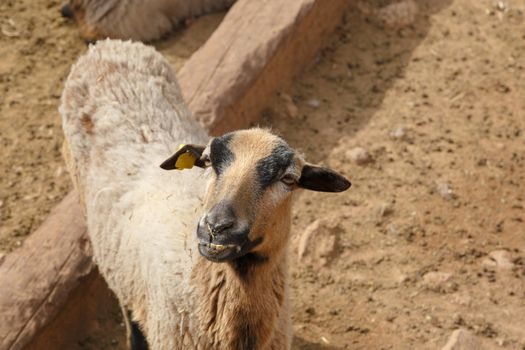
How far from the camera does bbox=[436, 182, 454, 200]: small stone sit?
7.10 meters

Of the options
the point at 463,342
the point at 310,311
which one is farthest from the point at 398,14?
the point at 463,342

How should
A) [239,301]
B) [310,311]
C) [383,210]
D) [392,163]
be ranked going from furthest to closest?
[392,163] < [383,210] < [310,311] < [239,301]

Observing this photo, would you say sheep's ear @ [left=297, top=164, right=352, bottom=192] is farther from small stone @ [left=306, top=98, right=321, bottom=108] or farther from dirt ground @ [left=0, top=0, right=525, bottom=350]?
small stone @ [left=306, top=98, right=321, bottom=108]

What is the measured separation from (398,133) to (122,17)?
12.1 ft

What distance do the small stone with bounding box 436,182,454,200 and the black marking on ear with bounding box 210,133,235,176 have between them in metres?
3.33

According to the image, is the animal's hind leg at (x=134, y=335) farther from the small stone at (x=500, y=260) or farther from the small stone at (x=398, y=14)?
the small stone at (x=398, y=14)

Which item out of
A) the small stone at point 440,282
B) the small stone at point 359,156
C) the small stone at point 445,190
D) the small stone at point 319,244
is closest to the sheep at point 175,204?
the small stone at point 319,244

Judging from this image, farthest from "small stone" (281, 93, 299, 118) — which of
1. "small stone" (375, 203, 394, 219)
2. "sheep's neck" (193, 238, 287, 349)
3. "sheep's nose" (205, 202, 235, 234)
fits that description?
"sheep's nose" (205, 202, 235, 234)

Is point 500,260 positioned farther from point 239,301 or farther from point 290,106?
point 239,301

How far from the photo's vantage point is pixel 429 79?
8.43 metres

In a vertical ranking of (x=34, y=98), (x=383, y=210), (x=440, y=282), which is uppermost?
(x=383, y=210)

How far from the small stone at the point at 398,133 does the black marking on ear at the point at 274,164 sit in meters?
3.56

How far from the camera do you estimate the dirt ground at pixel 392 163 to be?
6191 mm

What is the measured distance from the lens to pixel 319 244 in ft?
21.7
